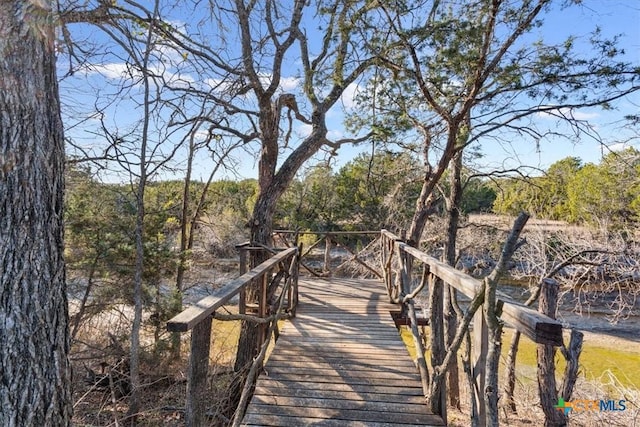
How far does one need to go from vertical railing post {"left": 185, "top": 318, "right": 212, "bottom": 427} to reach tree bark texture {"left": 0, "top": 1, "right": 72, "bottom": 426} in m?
1.10

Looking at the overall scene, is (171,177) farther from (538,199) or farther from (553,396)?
(538,199)

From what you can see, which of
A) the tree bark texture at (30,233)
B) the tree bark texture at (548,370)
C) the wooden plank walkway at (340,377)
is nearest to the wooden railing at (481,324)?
the wooden plank walkway at (340,377)

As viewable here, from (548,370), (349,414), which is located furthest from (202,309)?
(548,370)

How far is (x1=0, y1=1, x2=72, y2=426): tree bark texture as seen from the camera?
2.06 meters

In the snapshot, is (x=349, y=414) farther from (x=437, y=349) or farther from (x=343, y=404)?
(x=437, y=349)

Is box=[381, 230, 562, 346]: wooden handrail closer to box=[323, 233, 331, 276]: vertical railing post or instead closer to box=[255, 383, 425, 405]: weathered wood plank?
box=[255, 383, 425, 405]: weathered wood plank

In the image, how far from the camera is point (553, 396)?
2900 millimetres

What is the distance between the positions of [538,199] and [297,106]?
648cm

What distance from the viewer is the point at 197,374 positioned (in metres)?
1.73

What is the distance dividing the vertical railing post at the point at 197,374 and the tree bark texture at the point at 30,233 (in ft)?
3.61

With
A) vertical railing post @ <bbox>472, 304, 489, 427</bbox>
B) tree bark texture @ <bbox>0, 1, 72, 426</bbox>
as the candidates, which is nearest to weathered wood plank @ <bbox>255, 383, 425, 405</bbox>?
vertical railing post @ <bbox>472, 304, 489, 427</bbox>

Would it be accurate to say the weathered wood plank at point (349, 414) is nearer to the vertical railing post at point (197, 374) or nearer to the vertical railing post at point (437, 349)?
the vertical railing post at point (437, 349)

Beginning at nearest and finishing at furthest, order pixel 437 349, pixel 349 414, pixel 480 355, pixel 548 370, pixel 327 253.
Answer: pixel 480 355
pixel 349 414
pixel 437 349
pixel 548 370
pixel 327 253

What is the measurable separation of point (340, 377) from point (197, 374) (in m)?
1.45
